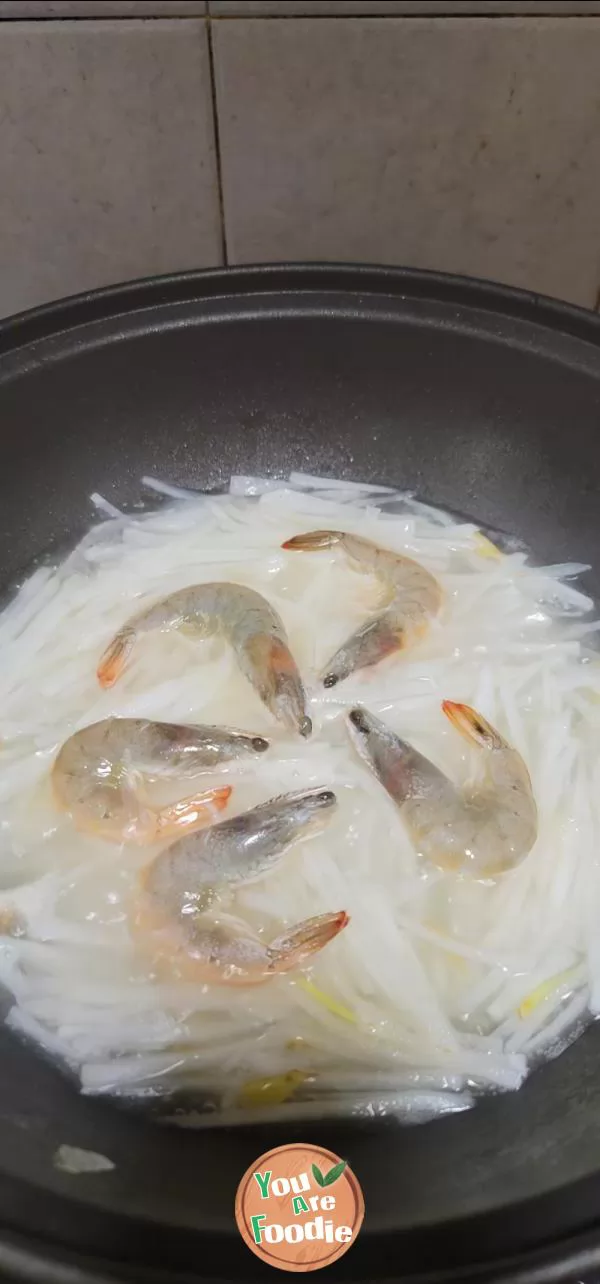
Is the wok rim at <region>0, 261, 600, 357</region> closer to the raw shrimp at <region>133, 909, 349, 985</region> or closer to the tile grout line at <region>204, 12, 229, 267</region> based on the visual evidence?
the tile grout line at <region>204, 12, 229, 267</region>

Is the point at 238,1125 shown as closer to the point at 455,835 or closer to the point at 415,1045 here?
the point at 415,1045

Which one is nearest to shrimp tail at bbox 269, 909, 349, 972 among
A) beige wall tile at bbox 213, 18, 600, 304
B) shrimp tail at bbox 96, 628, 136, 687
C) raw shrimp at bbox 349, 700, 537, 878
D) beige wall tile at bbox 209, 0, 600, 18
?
raw shrimp at bbox 349, 700, 537, 878

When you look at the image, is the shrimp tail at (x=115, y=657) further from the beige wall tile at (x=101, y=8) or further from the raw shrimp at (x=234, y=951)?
the beige wall tile at (x=101, y=8)

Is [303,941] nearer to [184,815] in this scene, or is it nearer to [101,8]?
[184,815]

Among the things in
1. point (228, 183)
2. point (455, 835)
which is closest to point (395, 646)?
point (455, 835)

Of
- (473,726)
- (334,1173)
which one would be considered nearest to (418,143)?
(473,726)

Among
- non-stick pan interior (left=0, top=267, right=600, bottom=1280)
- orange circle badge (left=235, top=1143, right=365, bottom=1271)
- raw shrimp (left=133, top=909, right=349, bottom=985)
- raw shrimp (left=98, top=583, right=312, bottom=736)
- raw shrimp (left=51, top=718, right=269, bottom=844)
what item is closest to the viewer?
orange circle badge (left=235, top=1143, right=365, bottom=1271)
